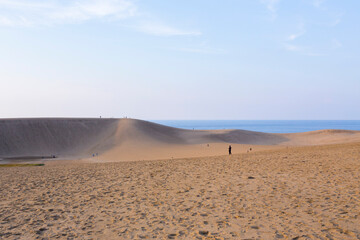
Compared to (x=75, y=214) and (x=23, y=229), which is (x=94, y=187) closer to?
(x=75, y=214)

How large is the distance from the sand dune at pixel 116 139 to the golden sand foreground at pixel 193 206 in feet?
72.6

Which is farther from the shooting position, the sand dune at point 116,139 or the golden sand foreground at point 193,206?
the sand dune at point 116,139

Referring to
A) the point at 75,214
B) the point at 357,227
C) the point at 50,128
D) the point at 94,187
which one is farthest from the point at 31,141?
the point at 357,227

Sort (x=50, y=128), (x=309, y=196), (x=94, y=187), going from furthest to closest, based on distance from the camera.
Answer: (x=50, y=128)
(x=94, y=187)
(x=309, y=196)

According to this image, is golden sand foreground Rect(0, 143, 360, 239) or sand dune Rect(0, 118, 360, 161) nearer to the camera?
golden sand foreground Rect(0, 143, 360, 239)

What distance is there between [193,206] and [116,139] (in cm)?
3923

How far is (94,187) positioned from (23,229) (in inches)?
187

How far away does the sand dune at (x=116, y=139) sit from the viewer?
128 ft

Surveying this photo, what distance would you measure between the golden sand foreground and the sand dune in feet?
72.6

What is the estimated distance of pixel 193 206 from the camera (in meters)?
8.21

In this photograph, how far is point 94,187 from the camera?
37.8 feet

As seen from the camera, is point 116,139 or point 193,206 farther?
point 116,139

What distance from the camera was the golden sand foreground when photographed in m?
6.35

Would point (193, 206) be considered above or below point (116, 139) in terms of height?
above
